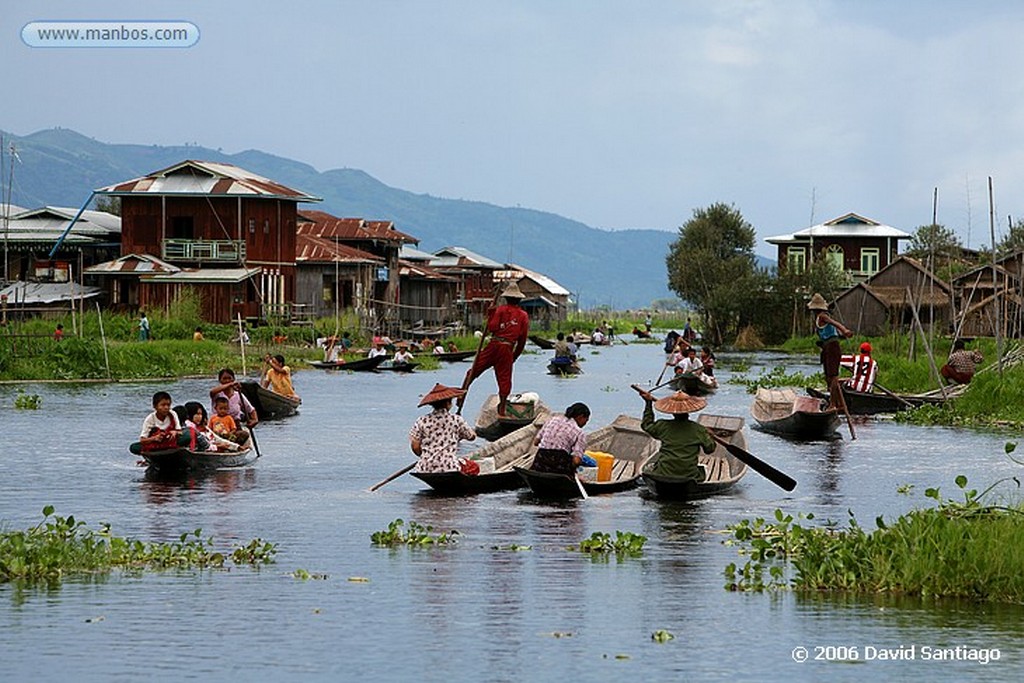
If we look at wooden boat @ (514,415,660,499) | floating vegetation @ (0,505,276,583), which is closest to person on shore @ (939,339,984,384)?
wooden boat @ (514,415,660,499)

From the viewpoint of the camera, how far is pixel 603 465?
19.0 metres

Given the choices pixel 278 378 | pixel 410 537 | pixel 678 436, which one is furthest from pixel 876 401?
pixel 410 537

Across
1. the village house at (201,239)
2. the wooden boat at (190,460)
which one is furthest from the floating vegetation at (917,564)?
the village house at (201,239)

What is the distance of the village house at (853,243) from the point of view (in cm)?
8144

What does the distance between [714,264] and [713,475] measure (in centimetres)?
6147

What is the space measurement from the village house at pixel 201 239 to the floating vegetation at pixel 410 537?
44743 millimetres

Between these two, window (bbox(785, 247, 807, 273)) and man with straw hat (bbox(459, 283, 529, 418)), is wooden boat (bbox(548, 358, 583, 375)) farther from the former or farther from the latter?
man with straw hat (bbox(459, 283, 529, 418))

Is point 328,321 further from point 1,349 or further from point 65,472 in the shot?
point 65,472

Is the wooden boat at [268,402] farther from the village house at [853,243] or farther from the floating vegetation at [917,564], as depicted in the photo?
the village house at [853,243]

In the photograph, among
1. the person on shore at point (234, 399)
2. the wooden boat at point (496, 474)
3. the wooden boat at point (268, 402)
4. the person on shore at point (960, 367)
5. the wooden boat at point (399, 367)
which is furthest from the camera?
the wooden boat at point (399, 367)

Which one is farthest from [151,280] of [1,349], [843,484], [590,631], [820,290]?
[590,631]

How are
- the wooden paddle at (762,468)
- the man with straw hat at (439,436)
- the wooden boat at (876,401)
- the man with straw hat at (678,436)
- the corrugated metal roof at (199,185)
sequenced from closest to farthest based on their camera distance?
the man with straw hat at (678,436) < the man with straw hat at (439,436) < the wooden paddle at (762,468) < the wooden boat at (876,401) < the corrugated metal roof at (199,185)

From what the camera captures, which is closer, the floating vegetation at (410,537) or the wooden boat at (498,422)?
the floating vegetation at (410,537)

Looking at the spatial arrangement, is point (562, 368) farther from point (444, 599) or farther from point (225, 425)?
point (444, 599)
